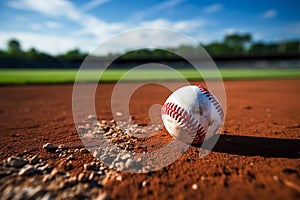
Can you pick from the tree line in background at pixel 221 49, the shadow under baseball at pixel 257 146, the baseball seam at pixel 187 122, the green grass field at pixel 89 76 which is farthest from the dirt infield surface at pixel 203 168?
the tree line in background at pixel 221 49

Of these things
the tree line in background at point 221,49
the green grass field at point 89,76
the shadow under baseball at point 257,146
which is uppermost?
the tree line in background at point 221,49

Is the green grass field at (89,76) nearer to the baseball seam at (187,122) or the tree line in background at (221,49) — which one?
the baseball seam at (187,122)

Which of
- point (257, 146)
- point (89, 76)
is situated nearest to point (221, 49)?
point (89, 76)

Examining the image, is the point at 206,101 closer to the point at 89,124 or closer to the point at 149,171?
the point at 149,171

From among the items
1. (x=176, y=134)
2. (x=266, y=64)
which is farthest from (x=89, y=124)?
(x=266, y=64)

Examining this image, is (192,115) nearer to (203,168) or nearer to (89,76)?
(203,168)

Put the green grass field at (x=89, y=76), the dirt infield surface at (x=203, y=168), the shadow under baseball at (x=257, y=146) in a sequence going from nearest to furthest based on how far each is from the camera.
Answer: the dirt infield surface at (x=203, y=168)
the shadow under baseball at (x=257, y=146)
the green grass field at (x=89, y=76)

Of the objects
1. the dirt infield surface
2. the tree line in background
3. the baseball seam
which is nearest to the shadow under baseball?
the dirt infield surface
